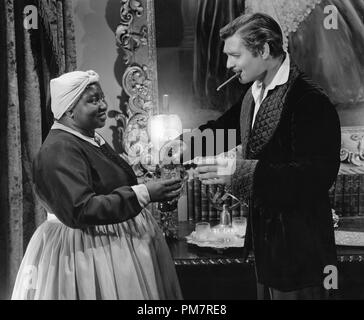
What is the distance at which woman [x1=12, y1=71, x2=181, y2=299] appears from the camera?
1.32 m

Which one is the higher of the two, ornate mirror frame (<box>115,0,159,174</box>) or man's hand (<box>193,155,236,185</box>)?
ornate mirror frame (<box>115,0,159,174</box>)

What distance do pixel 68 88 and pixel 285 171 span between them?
Result: 0.73m

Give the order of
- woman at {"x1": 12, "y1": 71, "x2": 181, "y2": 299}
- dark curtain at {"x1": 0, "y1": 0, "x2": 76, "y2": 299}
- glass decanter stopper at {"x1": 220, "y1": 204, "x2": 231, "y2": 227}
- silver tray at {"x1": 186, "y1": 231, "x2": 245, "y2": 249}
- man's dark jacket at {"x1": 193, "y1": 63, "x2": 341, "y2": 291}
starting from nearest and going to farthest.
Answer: woman at {"x1": 12, "y1": 71, "x2": 181, "y2": 299} < man's dark jacket at {"x1": 193, "y1": 63, "x2": 341, "y2": 291} < dark curtain at {"x1": 0, "y1": 0, "x2": 76, "y2": 299} < silver tray at {"x1": 186, "y1": 231, "x2": 245, "y2": 249} < glass decanter stopper at {"x1": 220, "y1": 204, "x2": 231, "y2": 227}

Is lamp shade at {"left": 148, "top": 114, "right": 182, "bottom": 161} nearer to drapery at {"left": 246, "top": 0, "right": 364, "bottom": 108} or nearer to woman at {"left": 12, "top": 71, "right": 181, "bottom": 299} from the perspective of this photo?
woman at {"left": 12, "top": 71, "right": 181, "bottom": 299}

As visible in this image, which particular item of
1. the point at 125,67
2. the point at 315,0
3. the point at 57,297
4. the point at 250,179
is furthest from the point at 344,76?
the point at 57,297

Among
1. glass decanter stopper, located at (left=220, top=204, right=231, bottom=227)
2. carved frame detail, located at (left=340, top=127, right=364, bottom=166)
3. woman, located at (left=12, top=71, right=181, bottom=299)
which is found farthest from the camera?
carved frame detail, located at (left=340, top=127, right=364, bottom=166)

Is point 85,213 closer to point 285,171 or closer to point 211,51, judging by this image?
point 285,171

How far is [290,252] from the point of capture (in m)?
1.49

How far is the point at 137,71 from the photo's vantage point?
6.28 feet

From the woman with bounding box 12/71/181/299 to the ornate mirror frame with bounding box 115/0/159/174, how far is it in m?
0.37

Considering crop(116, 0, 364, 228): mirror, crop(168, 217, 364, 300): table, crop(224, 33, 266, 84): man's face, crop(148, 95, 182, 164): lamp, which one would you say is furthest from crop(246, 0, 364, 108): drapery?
crop(168, 217, 364, 300): table

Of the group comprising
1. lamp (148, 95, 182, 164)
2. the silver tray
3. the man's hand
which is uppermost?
lamp (148, 95, 182, 164)

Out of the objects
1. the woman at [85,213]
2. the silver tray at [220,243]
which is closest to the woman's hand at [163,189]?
the woman at [85,213]

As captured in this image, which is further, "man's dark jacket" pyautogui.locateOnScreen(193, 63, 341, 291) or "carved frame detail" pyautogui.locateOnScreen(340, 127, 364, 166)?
"carved frame detail" pyautogui.locateOnScreen(340, 127, 364, 166)
